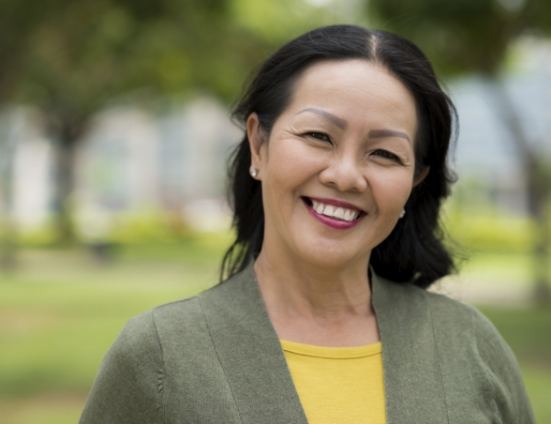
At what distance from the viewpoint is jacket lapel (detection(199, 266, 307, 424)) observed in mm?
2000

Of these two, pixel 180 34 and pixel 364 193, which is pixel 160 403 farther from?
pixel 180 34

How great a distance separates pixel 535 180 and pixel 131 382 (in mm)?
13643

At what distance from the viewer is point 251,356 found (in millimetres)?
2064

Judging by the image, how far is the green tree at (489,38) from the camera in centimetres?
1140

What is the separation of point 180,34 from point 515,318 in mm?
7630

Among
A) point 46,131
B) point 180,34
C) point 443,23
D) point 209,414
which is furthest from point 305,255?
point 46,131

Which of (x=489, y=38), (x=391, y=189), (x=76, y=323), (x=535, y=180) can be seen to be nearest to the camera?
(x=391, y=189)

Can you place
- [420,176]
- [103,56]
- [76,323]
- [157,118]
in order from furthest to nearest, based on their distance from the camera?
1. [157,118]
2. [103,56]
3. [76,323]
4. [420,176]

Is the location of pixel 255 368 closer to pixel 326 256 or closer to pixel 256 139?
pixel 326 256

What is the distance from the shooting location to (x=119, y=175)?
252ft

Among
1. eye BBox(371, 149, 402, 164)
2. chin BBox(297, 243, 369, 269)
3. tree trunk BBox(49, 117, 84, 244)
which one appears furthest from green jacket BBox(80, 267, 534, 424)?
tree trunk BBox(49, 117, 84, 244)

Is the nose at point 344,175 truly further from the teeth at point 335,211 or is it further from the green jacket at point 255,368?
the green jacket at point 255,368

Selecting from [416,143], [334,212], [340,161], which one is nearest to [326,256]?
[334,212]

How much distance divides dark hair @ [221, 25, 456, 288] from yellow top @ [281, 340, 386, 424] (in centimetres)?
34
